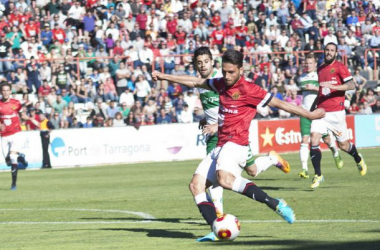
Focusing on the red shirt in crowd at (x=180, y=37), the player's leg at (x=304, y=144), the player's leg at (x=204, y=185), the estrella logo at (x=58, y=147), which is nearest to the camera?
the player's leg at (x=204, y=185)

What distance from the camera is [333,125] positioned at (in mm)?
17297

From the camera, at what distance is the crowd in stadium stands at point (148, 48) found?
30.7m

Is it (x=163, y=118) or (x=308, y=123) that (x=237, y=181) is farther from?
(x=163, y=118)

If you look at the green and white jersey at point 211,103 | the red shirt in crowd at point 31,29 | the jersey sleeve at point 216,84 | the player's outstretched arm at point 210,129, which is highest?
the red shirt in crowd at point 31,29

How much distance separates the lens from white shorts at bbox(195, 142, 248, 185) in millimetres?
9734

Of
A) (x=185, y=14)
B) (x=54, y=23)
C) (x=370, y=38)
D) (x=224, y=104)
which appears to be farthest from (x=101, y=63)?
(x=224, y=104)

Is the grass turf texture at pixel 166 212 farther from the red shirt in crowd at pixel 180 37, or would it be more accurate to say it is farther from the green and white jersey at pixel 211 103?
the red shirt in crowd at pixel 180 37

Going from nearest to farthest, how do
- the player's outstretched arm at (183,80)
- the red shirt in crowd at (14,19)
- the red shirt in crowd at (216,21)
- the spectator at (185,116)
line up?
the player's outstretched arm at (183,80) → the spectator at (185,116) → the red shirt in crowd at (14,19) → the red shirt in crowd at (216,21)

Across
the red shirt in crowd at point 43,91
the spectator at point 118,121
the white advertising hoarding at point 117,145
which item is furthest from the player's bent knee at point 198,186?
the red shirt in crowd at point 43,91

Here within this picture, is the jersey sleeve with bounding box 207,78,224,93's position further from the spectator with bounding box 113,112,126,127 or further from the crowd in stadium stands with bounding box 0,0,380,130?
the spectator with bounding box 113,112,126,127

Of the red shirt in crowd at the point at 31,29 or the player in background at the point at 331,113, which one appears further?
the red shirt in crowd at the point at 31,29

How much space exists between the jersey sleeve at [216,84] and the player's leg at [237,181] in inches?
26.3

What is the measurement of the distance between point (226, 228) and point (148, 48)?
2526 cm

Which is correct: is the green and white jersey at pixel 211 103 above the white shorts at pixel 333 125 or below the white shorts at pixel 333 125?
above
